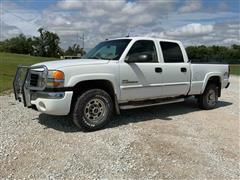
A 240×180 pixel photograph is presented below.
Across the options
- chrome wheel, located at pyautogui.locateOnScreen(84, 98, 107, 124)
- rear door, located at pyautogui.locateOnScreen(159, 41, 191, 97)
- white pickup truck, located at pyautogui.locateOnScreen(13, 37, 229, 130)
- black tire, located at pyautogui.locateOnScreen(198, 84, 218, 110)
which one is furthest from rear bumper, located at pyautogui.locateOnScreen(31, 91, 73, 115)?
black tire, located at pyautogui.locateOnScreen(198, 84, 218, 110)

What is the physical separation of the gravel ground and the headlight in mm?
948

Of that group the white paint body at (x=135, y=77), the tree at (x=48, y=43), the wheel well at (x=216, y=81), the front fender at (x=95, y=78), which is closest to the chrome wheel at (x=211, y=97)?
the wheel well at (x=216, y=81)

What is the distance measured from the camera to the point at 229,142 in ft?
18.5

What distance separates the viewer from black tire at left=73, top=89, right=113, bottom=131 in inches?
221

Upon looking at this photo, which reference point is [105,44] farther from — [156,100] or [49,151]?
[49,151]

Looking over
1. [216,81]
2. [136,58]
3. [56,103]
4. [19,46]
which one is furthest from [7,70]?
[19,46]

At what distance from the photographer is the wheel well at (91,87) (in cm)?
570

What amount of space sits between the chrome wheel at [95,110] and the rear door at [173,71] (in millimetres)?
1716

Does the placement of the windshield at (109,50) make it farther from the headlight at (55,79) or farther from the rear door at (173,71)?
the headlight at (55,79)

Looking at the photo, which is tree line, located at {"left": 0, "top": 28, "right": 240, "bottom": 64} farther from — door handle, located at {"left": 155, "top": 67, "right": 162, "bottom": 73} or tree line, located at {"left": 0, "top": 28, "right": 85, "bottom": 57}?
door handle, located at {"left": 155, "top": 67, "right": 162, "bottom": 73}

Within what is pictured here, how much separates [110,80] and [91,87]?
40cm

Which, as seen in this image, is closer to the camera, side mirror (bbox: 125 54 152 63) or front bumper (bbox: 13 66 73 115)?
front bumper (bbox: 13 66 73 115)

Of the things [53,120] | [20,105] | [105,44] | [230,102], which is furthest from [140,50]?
[230,102]

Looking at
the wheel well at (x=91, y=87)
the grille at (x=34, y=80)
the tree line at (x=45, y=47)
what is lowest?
the wheel well at (x=91, y=87)
